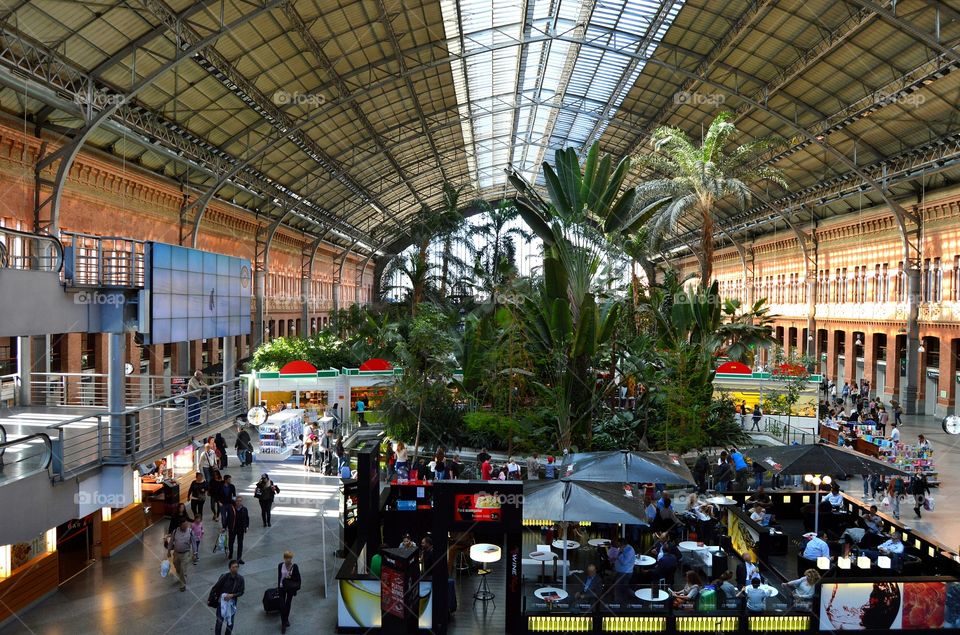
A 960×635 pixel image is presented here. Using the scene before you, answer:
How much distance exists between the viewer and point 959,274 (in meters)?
29.0

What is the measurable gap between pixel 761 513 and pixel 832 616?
297cm

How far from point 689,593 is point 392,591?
4.18m

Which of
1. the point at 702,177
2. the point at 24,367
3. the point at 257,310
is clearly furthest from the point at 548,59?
the point at 24,367

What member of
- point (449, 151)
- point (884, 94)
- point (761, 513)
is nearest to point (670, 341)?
point (761, 513)

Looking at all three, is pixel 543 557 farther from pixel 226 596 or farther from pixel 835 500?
pixel 835 500

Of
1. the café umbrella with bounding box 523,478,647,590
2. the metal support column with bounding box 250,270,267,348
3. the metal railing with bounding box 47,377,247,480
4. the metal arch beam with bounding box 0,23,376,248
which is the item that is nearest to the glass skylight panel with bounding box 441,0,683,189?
the metal arch beam with bounding box 0,23,376,248

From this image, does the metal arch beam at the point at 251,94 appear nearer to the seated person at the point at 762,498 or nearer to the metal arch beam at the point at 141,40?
the metal arch beam at the point at 141,40

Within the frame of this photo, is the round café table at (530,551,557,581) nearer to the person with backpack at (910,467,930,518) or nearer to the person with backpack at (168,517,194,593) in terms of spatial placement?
the person with backpack at (168,517,194,593)

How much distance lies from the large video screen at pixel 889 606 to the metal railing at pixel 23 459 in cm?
1080

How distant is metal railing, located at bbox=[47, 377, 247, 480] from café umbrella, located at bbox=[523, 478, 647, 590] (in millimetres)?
6378

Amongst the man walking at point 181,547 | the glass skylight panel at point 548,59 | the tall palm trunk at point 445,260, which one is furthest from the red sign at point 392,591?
the tall palm trunk at point 445,260

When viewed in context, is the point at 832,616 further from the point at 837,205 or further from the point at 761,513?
the point at 837,205

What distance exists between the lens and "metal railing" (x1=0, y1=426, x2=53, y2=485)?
9227 mm

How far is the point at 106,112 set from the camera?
61.7 feet
